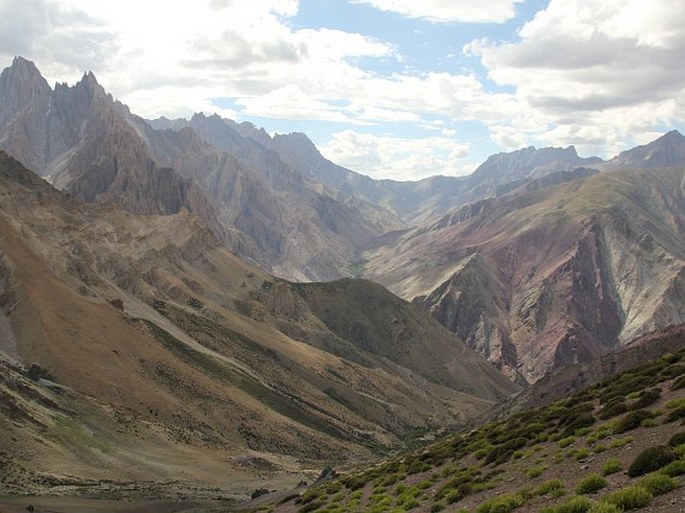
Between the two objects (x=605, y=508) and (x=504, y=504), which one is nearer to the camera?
(x=605, y=508)

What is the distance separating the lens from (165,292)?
5531 inches

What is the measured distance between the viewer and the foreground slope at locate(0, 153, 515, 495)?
219ft

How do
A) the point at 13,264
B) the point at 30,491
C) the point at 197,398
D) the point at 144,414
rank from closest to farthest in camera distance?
the point at 30,491, the point at 144,414, the point at 197,398, the point at 13,264

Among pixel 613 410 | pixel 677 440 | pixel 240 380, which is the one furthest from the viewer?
pixel 240 380

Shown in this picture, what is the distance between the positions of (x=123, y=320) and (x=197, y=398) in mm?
20353

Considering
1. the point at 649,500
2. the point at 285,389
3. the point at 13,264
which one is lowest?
the point at 285,389

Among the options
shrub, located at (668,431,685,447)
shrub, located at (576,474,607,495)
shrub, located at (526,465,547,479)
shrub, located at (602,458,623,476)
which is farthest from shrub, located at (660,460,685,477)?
shrub, located at (526,465,547,479)

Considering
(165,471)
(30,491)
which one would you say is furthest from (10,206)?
(30,491)

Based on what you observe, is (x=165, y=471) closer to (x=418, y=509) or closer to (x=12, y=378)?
(x=12, y=378)

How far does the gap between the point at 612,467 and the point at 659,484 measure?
377 cm

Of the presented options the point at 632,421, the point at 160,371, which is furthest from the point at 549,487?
the point at 160,371

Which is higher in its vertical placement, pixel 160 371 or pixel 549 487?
pixel 549 487

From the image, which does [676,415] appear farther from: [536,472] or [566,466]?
[536,472]

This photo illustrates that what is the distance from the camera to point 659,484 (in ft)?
53.1
